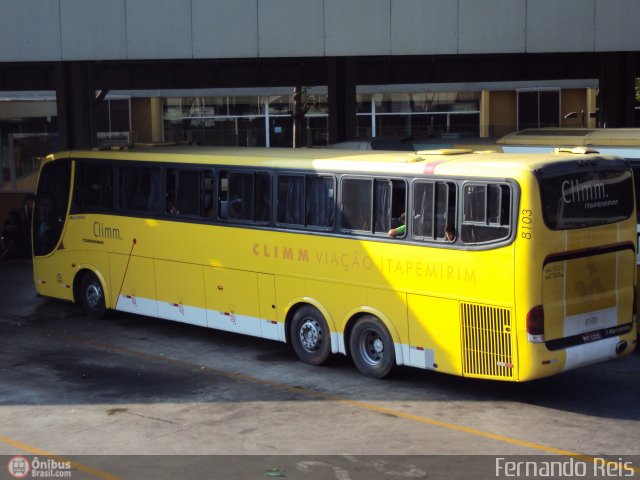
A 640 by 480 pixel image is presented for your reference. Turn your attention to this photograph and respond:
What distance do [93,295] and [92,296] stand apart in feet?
0.15

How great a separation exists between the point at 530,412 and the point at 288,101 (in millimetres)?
46017

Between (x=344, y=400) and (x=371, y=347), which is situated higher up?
(x=371, y=347)

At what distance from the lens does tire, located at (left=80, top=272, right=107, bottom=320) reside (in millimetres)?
18906

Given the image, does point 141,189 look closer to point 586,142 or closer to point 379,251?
point 379,251

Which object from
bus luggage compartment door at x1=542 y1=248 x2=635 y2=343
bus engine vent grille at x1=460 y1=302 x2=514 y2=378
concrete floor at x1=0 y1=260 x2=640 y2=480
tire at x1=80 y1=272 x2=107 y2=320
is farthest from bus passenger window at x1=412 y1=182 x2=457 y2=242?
tire at x1=80 y1=272 x2=107 y2=320

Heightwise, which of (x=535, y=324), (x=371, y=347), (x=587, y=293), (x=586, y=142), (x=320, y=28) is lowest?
(x=371, y=347)

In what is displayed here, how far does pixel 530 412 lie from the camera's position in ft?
42.0

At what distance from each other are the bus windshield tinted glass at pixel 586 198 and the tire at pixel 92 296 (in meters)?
9.12

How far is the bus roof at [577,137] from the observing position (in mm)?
16337

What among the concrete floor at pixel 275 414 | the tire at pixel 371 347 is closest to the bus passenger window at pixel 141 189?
the concrete floor at pixel 275 414

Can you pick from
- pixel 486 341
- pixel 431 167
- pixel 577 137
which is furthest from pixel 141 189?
pixel 486 341
